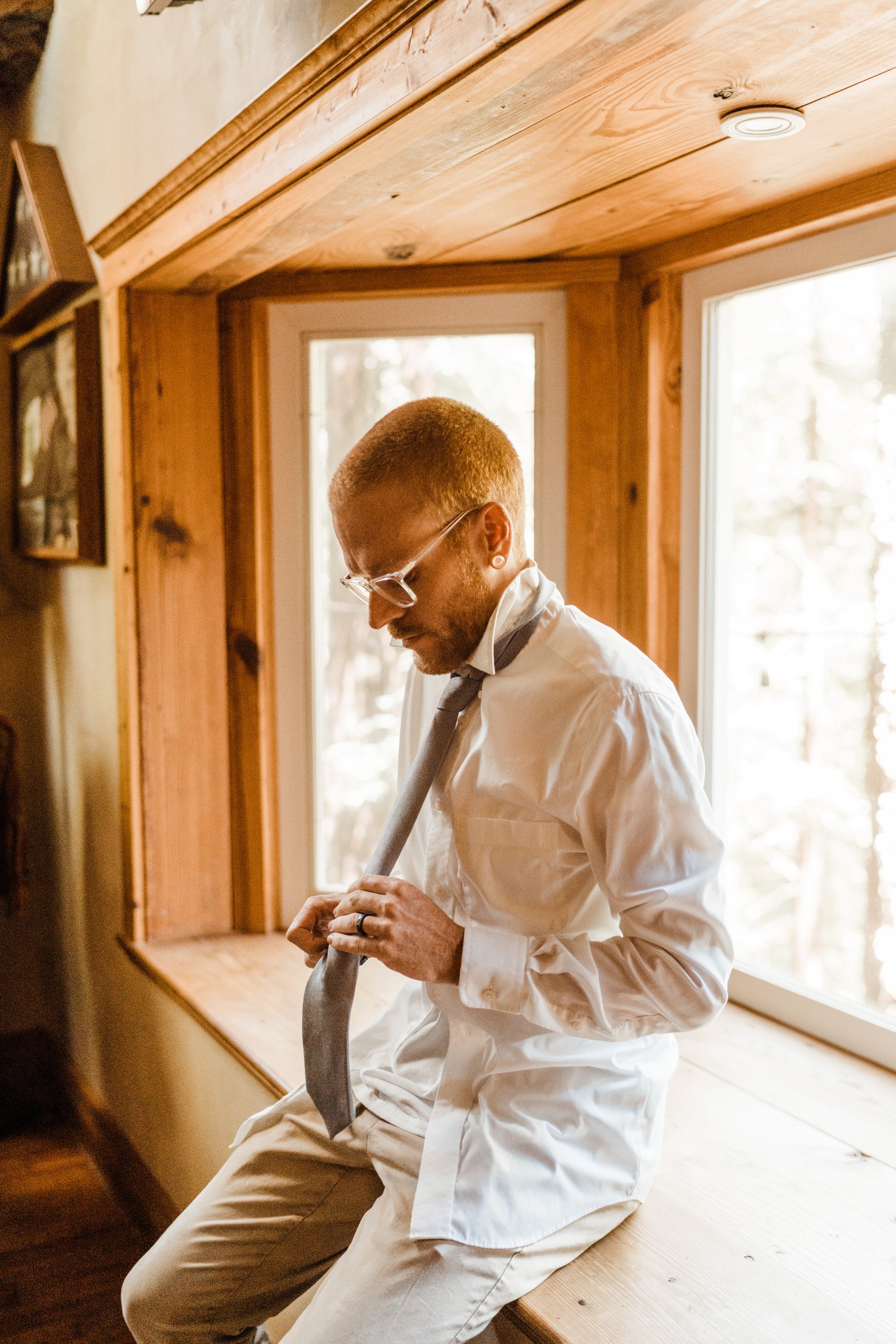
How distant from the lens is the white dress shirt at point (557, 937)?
3.81ft

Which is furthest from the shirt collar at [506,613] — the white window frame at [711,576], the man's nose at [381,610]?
the white window frame at [711,576]

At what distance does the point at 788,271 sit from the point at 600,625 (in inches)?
28.6

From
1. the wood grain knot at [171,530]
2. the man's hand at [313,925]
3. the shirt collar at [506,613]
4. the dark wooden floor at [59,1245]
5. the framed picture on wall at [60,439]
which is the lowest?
the dark wooden floor at [59,1245]

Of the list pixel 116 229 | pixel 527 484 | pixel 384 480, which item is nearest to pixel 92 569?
pixel 116 229

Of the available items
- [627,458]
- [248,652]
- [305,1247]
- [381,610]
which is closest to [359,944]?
[381,610]

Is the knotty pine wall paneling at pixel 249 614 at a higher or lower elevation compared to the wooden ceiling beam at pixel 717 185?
lower

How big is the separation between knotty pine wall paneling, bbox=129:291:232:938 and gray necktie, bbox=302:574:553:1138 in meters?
1.04

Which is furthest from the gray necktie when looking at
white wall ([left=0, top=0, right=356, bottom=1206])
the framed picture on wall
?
the framed picture on wall

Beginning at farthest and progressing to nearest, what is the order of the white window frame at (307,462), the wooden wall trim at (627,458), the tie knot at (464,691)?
the white window frame at (307,462) < the wooden wall trim at (627,458) < the tie knot at (464,691)

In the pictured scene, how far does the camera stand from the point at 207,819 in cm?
238

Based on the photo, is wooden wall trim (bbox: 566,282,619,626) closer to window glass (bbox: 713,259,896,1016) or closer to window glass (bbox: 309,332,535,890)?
window glass (bbox: 309,332,535,890)

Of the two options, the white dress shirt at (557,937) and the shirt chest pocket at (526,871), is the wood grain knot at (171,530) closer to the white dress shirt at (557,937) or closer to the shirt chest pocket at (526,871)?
the white dress shirt at (557,937)

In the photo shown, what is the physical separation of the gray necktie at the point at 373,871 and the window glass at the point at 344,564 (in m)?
0.79

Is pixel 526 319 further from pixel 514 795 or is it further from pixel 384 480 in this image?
pixel 514 795
